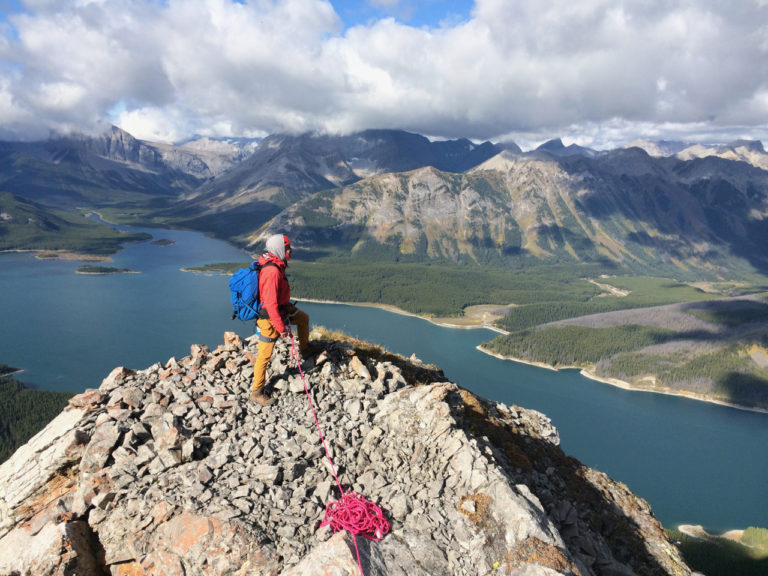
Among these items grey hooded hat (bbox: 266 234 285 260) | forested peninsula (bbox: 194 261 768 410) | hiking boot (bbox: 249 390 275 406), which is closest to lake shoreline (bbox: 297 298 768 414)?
forested peninsula (bbox: 194 261 768 410)

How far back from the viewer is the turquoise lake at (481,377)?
61.5 m

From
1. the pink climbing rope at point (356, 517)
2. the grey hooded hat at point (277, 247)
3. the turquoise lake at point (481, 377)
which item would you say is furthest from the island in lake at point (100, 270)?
the pink climbing rope at point (356, 517)

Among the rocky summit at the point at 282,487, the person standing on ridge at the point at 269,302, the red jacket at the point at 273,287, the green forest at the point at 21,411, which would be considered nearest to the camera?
the rocky summit at the point at 282,487

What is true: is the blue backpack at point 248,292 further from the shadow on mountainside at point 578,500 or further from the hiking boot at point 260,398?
the shadow on mountainside at point 578,500

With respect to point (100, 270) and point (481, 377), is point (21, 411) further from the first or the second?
point (100, 270)

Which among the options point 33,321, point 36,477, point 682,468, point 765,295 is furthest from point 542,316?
point 36,477

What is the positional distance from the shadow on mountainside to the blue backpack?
523cm

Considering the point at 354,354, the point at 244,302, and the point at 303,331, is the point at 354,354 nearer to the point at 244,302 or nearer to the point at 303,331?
the point at 303,331

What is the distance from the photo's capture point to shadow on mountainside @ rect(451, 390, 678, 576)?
30.7 feet

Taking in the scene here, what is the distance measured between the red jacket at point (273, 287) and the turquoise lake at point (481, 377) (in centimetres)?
3915

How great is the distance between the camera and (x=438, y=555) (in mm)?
6500

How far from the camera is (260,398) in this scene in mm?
9430

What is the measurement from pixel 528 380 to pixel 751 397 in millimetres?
49278

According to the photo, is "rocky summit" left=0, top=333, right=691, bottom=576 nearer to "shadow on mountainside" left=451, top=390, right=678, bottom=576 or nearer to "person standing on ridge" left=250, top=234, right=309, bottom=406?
"shadow on mountainside" left=451, top=390, right=678, bottom=576
